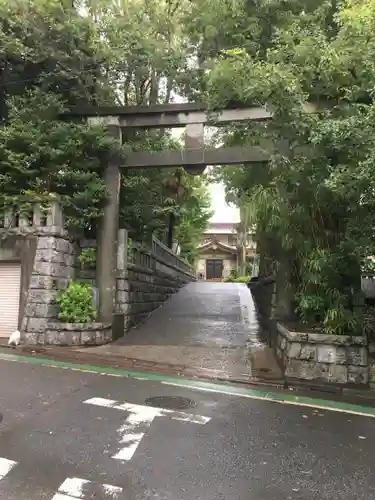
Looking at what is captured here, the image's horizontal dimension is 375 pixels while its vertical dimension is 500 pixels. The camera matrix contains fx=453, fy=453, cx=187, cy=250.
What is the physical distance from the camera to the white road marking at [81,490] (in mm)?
3531

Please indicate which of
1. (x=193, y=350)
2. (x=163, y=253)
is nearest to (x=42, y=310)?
(x=193, y=350)

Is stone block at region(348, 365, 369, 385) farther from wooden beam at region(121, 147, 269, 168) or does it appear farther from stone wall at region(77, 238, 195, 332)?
stone wall at region(77, 238, 195, 332)

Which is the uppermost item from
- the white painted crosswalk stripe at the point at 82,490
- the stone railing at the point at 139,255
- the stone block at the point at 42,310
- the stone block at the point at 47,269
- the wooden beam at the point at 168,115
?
the wooden beam at the point at 168,115

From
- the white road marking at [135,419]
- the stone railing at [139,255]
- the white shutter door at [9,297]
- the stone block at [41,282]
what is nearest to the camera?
the white road marking at [135,419]

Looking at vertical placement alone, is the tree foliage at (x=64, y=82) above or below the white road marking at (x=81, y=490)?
above

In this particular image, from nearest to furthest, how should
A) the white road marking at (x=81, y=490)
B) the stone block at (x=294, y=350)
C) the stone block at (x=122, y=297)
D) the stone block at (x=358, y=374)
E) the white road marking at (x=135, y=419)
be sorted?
1. the white road marking at (x=81, y=490)
2. the white road marking at (x=135, y=419)
3. the stone block at (x=358, y=374)
4. the stone block at (x=294, y=350)
5. the stone block at (x=122, y=297)

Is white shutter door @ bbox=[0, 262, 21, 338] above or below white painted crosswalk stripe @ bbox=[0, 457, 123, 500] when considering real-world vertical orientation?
above

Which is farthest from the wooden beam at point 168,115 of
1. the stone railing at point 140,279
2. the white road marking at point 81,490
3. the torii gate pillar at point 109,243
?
the white road marking at point 81,490

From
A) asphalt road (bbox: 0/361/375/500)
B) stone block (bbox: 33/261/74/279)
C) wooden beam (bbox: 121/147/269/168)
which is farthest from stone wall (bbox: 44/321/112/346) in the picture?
wooden beam (bbox: 121/147/269/168)

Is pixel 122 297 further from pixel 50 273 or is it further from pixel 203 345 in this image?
pixel 203 345

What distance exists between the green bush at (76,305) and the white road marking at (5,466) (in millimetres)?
7026

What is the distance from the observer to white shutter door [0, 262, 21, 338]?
1161cm

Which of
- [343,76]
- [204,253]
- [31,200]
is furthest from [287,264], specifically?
[204,253]

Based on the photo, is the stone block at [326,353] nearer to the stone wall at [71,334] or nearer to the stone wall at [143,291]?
the stone wall at [71,334]
